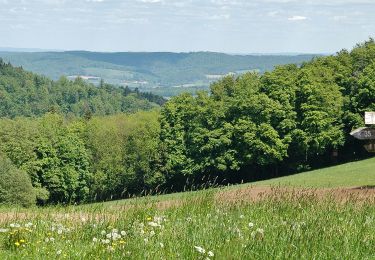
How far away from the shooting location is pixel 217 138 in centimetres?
6431

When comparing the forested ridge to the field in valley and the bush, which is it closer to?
the bush

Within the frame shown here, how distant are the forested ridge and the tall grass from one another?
152 feet

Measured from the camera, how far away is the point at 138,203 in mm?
9648

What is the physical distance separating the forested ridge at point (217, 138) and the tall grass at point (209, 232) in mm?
46345

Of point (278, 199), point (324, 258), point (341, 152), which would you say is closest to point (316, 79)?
point (341, 152)

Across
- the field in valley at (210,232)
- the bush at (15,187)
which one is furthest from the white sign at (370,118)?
the bush at (15,187)

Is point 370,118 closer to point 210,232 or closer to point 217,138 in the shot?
point 210,232

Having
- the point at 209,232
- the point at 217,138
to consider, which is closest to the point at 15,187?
the point at 217,138

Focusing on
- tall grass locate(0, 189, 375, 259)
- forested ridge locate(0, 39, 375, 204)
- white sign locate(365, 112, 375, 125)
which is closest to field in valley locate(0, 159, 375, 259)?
tall grass locate(0, 189, 375, 259)

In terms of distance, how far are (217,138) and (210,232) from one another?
57640 millimetres

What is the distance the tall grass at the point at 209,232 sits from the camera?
18.9ft

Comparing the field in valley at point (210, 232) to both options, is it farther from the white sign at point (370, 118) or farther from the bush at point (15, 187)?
the bush at point (15, 187)

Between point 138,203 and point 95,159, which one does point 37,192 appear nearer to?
point 95,159

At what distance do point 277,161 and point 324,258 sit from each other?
57261mm
